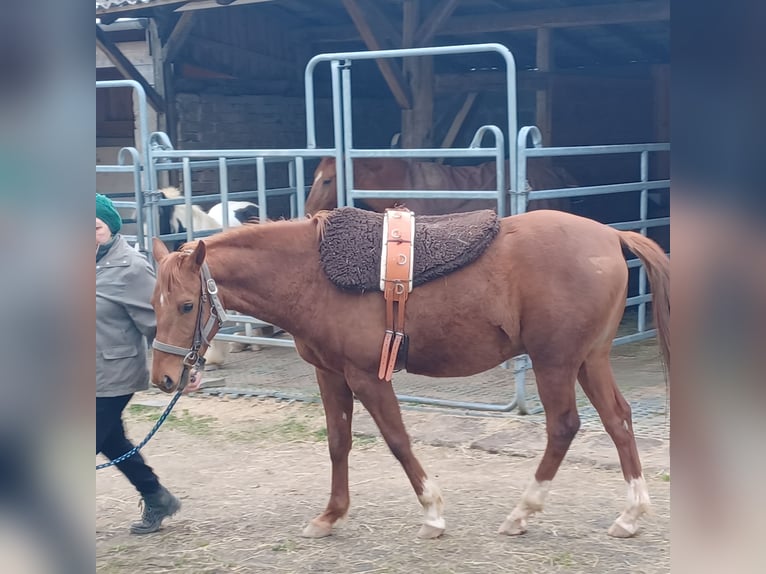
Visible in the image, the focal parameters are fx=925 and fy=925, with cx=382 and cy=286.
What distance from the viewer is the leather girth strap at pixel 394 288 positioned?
3.44 m

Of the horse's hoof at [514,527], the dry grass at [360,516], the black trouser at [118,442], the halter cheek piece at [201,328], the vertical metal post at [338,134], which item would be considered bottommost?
the dry grass at [360,516]

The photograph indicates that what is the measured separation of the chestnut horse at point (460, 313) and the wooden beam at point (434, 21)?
4.41m

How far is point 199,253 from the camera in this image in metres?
3.33

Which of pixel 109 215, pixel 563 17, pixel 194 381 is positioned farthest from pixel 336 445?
pixel 563 17

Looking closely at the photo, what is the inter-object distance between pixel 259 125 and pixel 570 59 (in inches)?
144

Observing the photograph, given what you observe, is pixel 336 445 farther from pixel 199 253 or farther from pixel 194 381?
pixel 199 253

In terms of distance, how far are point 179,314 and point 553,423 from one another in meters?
1.44

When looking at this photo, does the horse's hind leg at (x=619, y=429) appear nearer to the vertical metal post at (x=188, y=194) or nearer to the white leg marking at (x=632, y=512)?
the white leg marking at (x=632, y=512)

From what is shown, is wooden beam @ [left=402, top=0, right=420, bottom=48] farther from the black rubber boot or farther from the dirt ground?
the black rubber boot

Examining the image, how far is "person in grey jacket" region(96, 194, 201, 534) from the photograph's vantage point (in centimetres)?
341

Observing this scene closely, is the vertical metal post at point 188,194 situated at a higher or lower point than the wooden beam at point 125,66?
lower

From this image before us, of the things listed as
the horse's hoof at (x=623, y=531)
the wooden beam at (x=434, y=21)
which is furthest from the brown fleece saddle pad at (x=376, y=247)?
the wooden beam at (x=434, y=21)
